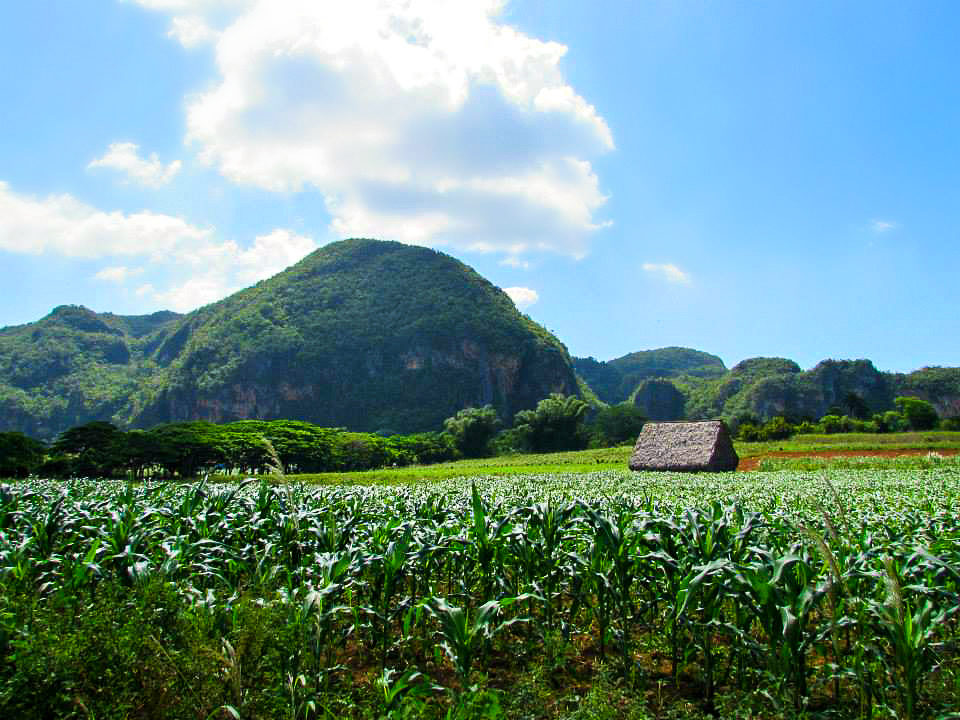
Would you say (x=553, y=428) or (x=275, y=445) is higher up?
(x=275, y=445)

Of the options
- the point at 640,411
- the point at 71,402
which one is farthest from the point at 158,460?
the point at 71,402

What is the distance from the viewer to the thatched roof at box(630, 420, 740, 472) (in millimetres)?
33281

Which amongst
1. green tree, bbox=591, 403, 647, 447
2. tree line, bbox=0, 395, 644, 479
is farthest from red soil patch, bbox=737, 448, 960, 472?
green tree, bbox=591, 403, 647, 447

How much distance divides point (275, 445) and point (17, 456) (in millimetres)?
19585

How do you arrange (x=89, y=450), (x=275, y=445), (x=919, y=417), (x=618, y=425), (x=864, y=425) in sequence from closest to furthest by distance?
(x=89, y=450)
(x=275, y=445)
(x=919, y=417)
(x=864, y=425)
(x=618, y=425)

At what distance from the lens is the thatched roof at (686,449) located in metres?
33.3

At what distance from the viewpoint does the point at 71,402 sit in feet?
429

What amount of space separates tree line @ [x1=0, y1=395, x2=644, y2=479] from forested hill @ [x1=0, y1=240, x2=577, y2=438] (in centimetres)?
4585

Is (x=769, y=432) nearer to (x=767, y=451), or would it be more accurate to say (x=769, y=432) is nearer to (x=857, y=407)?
(x=767, y=451)

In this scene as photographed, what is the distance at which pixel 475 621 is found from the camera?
3742 mm

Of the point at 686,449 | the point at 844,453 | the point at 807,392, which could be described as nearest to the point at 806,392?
the point at 807,392

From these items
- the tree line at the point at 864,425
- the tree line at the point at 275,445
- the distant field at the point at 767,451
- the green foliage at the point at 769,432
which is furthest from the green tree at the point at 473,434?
the green foliage at the point at 769,432

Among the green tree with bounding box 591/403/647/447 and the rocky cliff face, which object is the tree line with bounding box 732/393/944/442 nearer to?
the green tree with bounding box 591/403/647/447

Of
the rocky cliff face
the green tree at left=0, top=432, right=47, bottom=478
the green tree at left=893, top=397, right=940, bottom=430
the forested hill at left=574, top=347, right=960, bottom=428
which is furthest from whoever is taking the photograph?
the rocky cliff face
